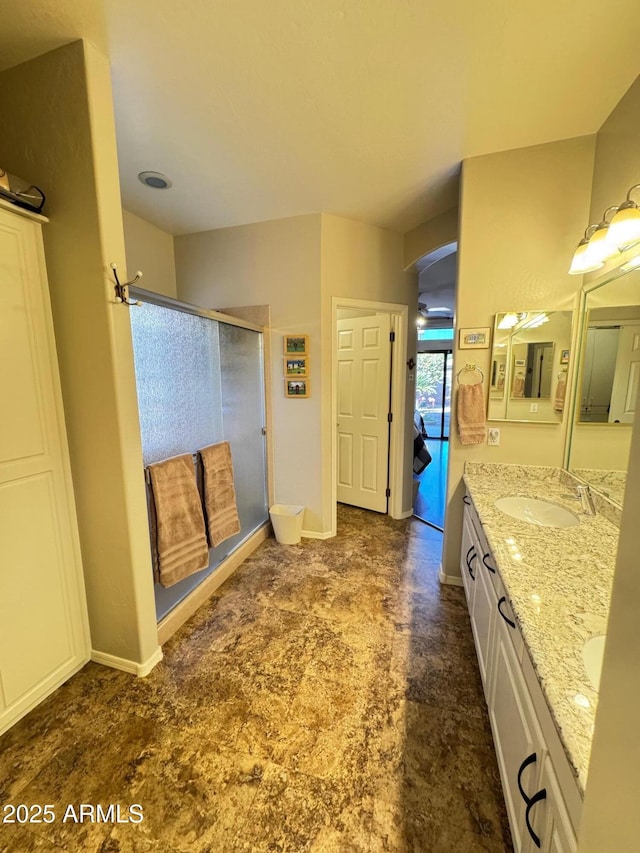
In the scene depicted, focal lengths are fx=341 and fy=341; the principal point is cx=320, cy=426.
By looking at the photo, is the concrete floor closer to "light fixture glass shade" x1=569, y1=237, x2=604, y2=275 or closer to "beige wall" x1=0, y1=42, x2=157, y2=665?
"beige wall" x1=0, y1=42, x2=157, y2=665

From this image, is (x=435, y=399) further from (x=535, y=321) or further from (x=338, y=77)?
(x=338, y=77)

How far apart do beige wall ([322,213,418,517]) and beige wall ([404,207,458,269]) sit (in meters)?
0.09

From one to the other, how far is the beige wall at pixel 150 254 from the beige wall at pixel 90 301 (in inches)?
46.9

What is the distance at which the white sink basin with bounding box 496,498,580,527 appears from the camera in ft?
5.56

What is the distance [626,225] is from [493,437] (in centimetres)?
117

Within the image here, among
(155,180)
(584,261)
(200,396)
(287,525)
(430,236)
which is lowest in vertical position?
(287,525)

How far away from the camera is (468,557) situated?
6.44ft

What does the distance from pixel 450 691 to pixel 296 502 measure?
1.79m

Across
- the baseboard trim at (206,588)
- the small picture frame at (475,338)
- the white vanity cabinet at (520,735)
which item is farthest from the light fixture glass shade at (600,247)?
the baseboard trim at (206,588)

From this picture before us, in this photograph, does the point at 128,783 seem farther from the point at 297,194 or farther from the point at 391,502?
the point at 297,194

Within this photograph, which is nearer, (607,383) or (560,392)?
(607,383)

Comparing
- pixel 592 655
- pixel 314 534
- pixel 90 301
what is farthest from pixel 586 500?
pixel 90 301

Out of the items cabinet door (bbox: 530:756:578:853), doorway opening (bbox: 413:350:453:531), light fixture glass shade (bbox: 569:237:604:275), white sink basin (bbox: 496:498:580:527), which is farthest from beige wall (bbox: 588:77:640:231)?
doorway opening (bbox: 413:350:453:531)

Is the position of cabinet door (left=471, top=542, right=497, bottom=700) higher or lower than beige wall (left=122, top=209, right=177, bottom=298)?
lower
